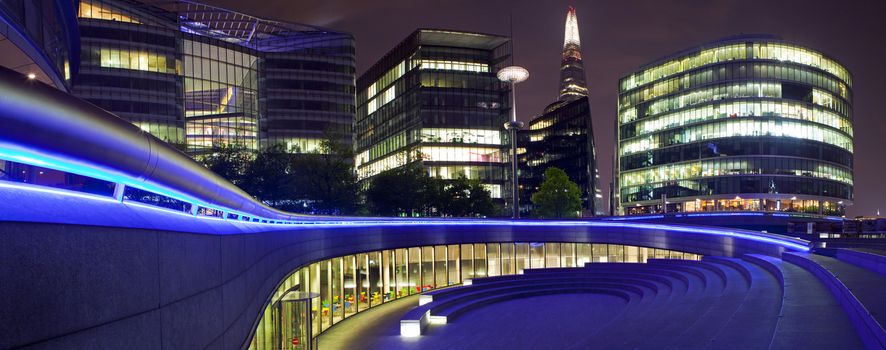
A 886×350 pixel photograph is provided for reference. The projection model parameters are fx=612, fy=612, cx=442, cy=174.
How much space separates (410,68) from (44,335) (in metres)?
96.9

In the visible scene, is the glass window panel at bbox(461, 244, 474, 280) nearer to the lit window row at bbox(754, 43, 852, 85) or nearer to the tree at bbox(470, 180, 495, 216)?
the tree at bbox(470, 180, 495, 216)

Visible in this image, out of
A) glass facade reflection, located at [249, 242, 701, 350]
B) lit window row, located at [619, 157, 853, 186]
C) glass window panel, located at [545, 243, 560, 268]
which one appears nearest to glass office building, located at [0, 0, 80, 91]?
glass facade reflection, located at [249, 242, 701, 350]

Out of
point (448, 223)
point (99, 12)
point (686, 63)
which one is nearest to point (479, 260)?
point (448, 223)

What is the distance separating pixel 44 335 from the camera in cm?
347

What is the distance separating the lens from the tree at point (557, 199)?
3068 inches

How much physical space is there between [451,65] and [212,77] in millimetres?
35756

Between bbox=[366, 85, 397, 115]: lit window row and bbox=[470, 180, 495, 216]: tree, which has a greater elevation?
bbox=[366, 85, 397, 115]: lit window row

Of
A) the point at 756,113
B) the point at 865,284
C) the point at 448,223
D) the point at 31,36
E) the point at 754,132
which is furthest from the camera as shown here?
the point at 754,132

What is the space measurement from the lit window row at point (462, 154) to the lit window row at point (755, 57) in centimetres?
3769

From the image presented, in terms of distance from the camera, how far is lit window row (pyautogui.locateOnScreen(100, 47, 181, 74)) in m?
69.6

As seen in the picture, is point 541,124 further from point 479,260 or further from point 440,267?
point 440,267

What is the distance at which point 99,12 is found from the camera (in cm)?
7056

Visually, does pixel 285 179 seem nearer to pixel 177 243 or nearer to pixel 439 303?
pixel 439 303

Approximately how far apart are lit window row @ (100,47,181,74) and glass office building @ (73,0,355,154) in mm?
106
